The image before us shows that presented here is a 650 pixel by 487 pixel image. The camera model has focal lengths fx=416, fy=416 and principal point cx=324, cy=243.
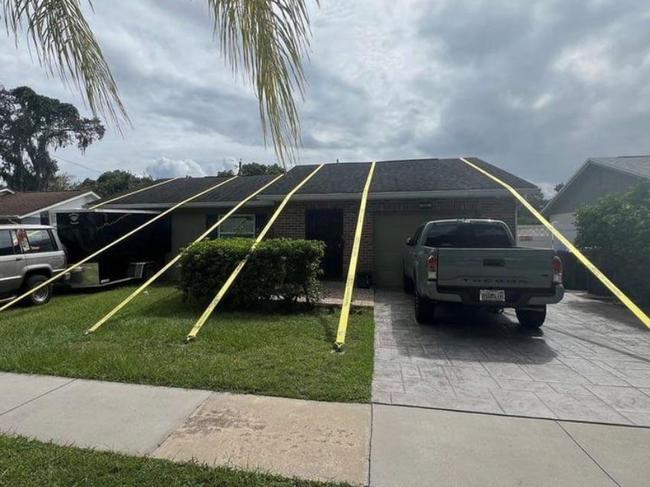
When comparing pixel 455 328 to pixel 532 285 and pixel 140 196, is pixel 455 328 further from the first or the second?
pixel 140 196

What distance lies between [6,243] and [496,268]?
32.0 feet

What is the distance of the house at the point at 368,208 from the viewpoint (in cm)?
1145

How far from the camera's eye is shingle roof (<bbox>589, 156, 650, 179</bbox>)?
1439 cm

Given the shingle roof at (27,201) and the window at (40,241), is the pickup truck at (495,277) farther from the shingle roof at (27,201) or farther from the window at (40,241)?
the shingle roof at (27,201)

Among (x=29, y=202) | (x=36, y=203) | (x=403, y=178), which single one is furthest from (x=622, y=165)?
(x=29, y=202)

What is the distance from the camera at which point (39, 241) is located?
31.8 ft

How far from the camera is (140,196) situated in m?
14.8

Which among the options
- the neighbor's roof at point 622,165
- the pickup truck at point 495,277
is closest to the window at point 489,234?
the pickup truck at point 495,277

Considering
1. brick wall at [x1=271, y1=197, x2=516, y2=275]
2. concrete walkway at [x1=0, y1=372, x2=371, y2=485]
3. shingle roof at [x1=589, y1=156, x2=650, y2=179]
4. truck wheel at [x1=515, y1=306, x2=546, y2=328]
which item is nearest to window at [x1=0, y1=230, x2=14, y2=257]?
concrete walkway at [x1=0, y1=372, x2=371, y2=485]

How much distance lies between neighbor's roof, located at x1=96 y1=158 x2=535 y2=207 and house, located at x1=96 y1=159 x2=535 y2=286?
27 millimetres

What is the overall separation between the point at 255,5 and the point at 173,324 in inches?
248

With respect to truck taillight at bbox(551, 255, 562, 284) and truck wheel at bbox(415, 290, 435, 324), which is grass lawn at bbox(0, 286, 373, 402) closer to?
→ truck wheel at bbox(415, 290, 435, 324)

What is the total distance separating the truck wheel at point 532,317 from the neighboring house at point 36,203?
69.6 feet

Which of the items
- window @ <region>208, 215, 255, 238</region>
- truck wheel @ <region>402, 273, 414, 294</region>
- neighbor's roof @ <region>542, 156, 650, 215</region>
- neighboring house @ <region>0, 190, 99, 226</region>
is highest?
neighbor's roof @ <region>542, 156, 650, 215</region>
